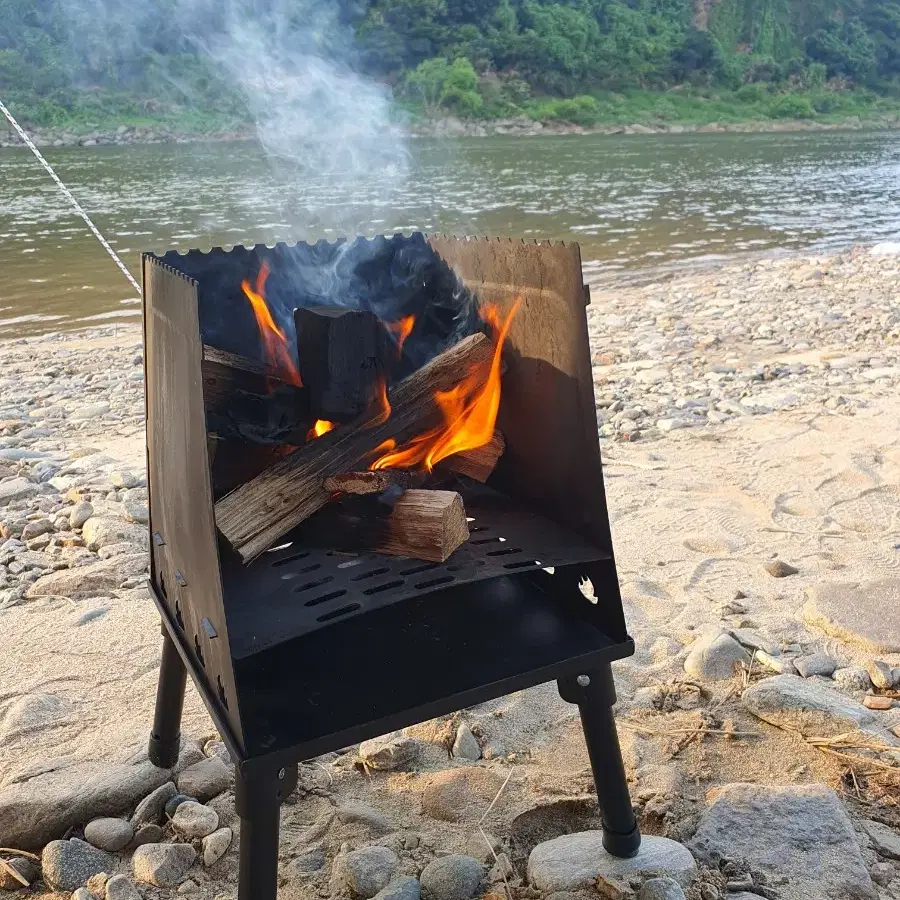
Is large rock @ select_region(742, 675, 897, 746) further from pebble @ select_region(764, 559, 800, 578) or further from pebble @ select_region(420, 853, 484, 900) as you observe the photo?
pebble @ select_region(420, 853, 484, 900)

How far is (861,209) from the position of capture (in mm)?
17656

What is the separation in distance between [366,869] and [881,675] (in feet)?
5.09

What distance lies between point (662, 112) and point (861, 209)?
2578 centimetres

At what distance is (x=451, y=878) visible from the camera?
72.1 inches

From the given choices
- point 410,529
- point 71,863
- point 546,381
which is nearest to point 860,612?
point 546,381

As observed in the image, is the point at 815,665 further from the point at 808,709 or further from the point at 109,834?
the point at 109,834

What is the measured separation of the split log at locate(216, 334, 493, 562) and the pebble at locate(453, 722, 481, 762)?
34.6 inches

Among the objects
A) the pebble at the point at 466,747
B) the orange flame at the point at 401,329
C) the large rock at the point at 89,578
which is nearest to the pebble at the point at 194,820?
the pebble at the point at 466,747

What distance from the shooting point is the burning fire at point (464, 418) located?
1924 mm

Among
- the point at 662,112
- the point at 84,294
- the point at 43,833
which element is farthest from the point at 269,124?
the point at 662,112

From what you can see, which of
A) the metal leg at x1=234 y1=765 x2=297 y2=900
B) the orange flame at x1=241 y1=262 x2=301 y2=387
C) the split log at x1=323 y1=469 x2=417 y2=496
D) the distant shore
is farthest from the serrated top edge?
the distant shore

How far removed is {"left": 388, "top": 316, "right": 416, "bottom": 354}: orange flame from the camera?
2139mm

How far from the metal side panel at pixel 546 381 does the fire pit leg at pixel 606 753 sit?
292 mm

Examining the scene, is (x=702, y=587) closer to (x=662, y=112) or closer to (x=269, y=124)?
(x=269, y=124)
